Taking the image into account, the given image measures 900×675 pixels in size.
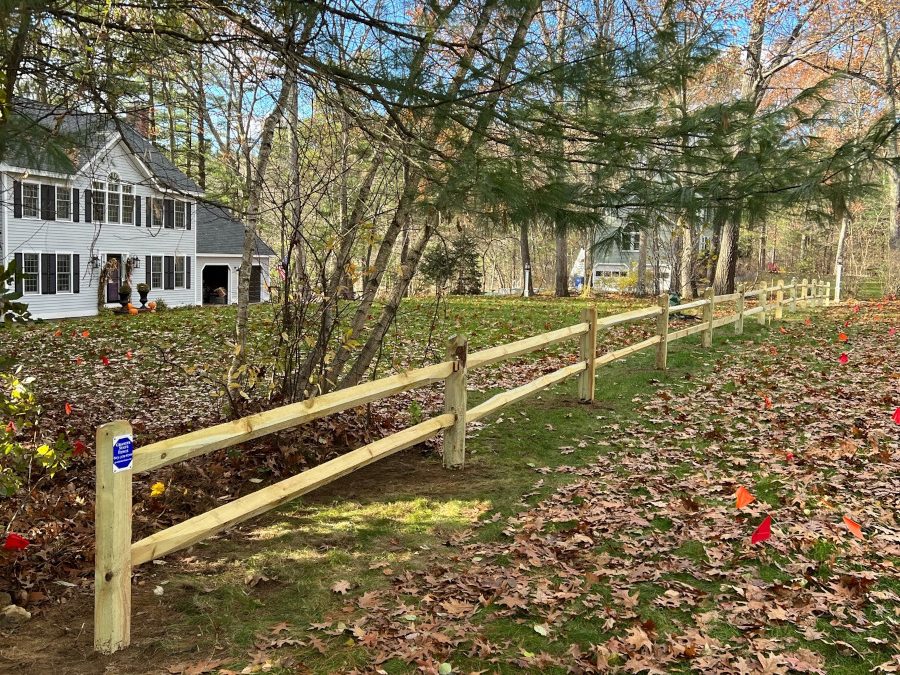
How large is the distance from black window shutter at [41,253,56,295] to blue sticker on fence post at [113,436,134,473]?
81.8ft

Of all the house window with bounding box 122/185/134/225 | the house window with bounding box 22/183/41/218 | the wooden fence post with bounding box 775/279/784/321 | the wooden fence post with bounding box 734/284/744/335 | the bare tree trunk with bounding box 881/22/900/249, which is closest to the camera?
the wooden fence post with bounding box 734/284/744/335

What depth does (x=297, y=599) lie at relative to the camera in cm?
405

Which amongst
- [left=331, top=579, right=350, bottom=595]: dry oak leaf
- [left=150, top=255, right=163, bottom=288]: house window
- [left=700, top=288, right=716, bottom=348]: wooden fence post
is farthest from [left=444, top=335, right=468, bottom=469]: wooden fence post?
[left=150, top=255, right=163, bottom=288]: house window

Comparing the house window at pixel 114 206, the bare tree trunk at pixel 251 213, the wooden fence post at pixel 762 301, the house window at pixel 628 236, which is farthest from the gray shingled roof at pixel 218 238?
the house window at pixel 628 236

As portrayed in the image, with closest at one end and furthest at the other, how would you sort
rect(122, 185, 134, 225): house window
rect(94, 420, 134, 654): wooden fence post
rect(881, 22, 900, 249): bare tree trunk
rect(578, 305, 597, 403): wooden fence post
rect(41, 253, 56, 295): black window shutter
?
rect(94, 420, 134, 654): wooden fence post
rect(578, 305, 597, 403): wooden fence post
rect(881, 22, 900, 249): bare tree trunk
rect(41, 253, 56, 295): black window shutter
rect(122, 185, 134, 225): house window

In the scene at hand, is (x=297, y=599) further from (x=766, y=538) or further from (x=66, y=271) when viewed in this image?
(x=66, y=271)

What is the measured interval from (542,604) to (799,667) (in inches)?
49.5

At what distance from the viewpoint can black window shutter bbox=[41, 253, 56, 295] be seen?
81.3ft

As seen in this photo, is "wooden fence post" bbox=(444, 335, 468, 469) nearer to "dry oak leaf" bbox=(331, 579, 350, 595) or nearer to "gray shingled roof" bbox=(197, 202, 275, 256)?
"dry oak leaf" bbox=(331, 579, 350, 595)

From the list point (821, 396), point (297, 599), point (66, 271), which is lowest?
point (297, 599)

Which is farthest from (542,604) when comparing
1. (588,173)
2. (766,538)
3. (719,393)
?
(719,393)

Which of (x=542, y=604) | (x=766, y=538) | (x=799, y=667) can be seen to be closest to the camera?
(x=799, y=667)

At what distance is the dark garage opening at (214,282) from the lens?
34312 mm

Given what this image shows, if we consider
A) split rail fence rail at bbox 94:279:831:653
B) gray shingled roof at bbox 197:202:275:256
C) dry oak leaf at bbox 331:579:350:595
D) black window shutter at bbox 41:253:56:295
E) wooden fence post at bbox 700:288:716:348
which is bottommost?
dry oak leaf at bbox 331:579:350:595
